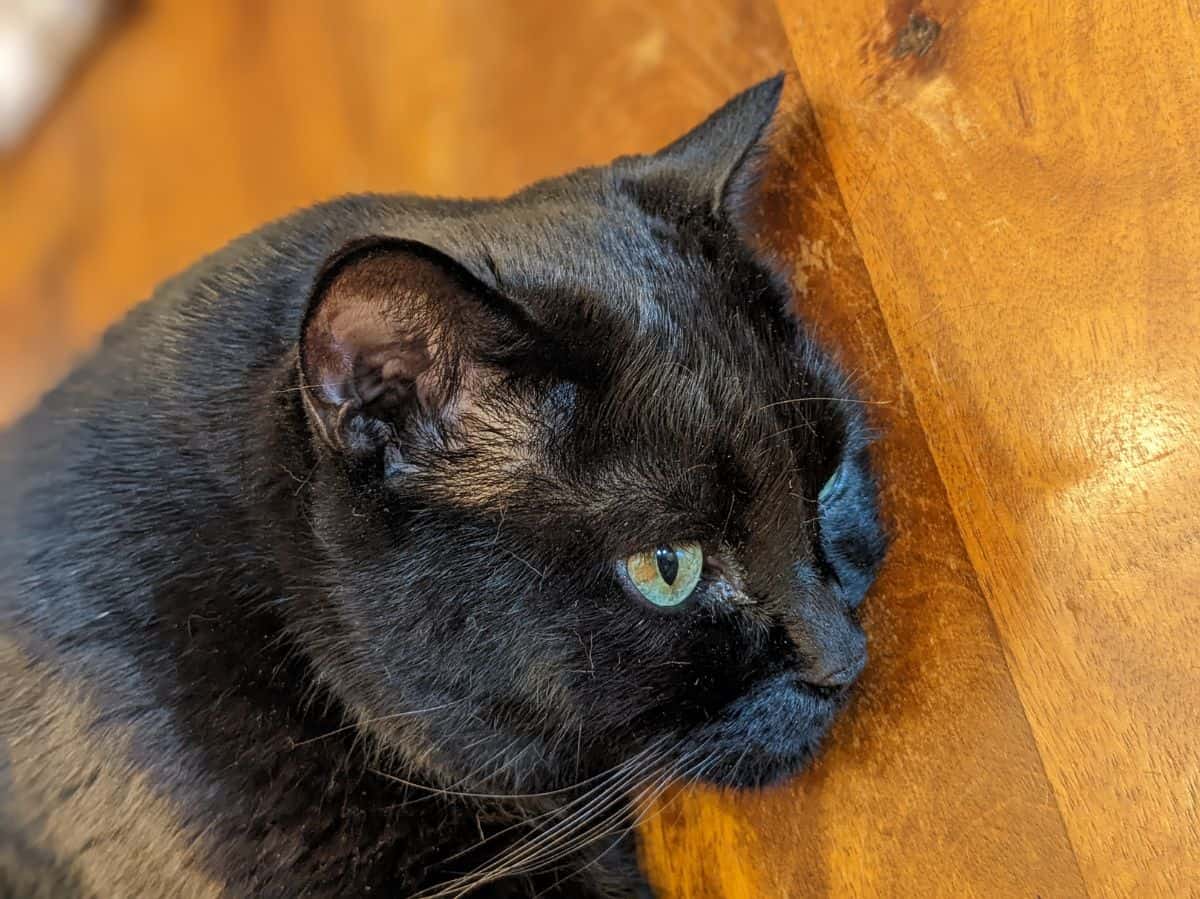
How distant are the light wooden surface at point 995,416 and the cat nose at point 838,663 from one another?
0.26 feet

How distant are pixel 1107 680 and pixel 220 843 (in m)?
0.68

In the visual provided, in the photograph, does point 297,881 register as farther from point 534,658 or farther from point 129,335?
point 129,335

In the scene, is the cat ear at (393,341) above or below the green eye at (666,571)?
above

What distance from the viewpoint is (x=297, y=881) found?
0.77 metres

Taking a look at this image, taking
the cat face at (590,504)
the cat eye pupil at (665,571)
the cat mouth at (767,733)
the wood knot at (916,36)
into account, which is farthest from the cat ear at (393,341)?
the wood knot at (916,36)

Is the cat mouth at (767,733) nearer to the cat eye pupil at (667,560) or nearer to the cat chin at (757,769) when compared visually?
the cat chin at (757,769)

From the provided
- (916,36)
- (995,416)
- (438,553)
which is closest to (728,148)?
(916,36)

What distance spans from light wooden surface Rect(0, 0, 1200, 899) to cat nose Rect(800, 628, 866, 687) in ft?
0.26

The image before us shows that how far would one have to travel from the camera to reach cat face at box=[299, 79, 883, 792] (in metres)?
0.68

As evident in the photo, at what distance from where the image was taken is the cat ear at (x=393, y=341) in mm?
604

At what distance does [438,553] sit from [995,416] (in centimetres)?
44

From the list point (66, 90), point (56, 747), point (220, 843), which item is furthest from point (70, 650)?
point (66, 90)

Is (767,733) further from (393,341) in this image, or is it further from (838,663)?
(393,341)

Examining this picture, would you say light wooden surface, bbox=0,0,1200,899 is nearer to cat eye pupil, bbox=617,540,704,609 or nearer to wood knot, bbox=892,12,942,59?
wood knot, bbox=892,12,942,59
